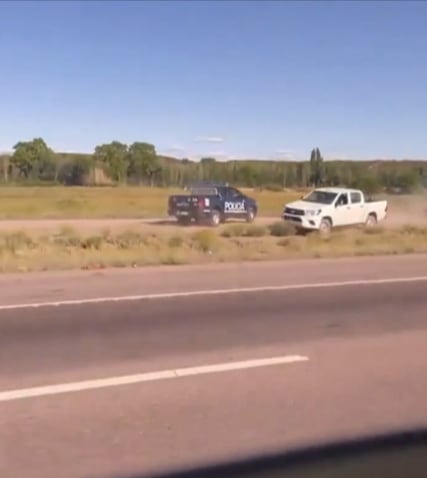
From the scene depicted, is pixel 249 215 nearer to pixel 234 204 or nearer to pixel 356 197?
pixel 234 204

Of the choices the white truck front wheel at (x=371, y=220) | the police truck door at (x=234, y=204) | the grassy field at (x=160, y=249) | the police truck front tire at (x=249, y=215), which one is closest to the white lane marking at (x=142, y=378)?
the grassy field at (x=160, y=249)

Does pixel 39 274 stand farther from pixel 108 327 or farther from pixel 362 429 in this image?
pixel 362 429

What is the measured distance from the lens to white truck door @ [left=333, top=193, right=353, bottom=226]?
29.9m

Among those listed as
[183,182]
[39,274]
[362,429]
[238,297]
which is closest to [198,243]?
[39,274]

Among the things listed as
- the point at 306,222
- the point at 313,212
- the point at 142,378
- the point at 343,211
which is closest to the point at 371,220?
the point at 343,211

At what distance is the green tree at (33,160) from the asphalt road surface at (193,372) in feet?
353

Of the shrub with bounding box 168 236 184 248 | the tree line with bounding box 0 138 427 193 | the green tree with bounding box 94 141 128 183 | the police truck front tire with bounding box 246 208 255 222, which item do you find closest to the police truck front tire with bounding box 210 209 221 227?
the police truck front tire with bounding box 246 208 255 222

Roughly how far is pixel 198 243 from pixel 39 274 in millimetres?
8102

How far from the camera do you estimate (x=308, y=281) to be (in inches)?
531

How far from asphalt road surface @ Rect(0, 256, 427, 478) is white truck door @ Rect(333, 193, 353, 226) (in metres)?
17.7

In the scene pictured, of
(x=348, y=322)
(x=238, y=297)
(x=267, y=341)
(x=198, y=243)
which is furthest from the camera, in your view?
(x=198, y=243)

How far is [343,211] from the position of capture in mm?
30156

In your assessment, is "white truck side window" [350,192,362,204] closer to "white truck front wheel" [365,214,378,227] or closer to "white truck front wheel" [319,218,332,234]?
"white truck front wheel" [365,214,378,227]

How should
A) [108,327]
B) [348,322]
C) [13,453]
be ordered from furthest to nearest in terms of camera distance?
[348,322] < [108,327] < [13,453]
